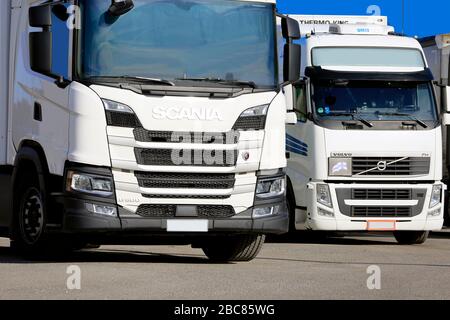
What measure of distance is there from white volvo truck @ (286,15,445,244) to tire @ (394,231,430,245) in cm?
67

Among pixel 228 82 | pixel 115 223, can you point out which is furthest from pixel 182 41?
pixel 115 223

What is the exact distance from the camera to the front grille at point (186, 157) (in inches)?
544

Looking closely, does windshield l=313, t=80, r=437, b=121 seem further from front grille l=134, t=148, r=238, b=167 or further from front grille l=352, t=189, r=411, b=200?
front grille l=134, t=148, r=238, b=167

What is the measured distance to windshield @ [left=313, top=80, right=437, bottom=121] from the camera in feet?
62.2

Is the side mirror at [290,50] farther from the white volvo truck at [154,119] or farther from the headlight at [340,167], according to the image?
the headlight at [340,167]

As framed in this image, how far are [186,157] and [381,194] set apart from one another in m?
5.72

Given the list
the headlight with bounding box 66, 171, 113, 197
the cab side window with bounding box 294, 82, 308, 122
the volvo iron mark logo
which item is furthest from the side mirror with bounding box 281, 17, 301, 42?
the volvo iron mark logo

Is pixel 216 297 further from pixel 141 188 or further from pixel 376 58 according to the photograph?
pixel 376 58

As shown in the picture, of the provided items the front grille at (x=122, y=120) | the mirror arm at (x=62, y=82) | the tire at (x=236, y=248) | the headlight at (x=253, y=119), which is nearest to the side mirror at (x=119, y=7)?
the mirror arm at (x=62, y=82)

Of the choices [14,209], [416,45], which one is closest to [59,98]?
[14,209]

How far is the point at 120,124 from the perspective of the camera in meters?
13.8

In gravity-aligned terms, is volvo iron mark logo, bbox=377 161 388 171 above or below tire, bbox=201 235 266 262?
above

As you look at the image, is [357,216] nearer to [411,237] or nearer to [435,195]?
[435,195]

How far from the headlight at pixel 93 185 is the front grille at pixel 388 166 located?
590cm
